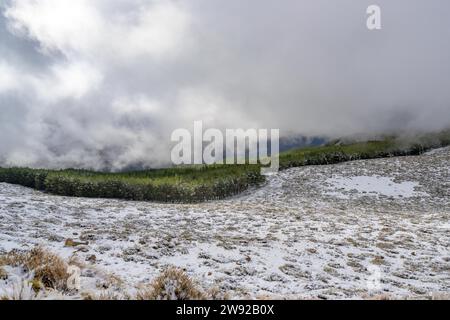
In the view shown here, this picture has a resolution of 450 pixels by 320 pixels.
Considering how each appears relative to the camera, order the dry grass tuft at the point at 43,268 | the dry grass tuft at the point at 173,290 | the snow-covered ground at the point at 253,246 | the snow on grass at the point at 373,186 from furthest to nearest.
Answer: the snow on grass at the point at 373,186, the snow-covered ground at the point at 253,246, the dry grass tuft at the point at 43,268, the dry grass tuft at the point at 173,290

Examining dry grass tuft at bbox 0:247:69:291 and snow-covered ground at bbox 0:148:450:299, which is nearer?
dry grass tuft at bbox 0:247:69:291

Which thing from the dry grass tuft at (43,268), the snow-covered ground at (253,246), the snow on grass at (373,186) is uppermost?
the snow on grass at (373,186)

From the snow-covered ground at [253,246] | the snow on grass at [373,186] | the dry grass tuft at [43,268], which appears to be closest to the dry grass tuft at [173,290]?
the dry grass tuft at [43,268]

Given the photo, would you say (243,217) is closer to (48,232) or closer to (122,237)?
(122,237)

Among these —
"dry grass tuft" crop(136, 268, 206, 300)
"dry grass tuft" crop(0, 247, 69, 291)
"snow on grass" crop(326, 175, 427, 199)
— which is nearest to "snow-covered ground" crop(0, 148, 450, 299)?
"dry grass tuft" crop(0, 247, 69, 291)

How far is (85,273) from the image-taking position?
7418mm

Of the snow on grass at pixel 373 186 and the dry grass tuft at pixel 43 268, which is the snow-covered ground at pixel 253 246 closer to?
the dry grass tuft at pixel 43 268

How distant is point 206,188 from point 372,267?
108 feet

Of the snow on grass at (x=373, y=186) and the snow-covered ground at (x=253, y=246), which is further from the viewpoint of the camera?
the snow on grass at (x=373, y=186)

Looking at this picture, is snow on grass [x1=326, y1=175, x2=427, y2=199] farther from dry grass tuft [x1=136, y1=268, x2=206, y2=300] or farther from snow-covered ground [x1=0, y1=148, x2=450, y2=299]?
dry grass tuft [x1=136, y1=268, x2=206, y2=300]

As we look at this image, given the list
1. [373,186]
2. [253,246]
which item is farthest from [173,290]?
[373,186]

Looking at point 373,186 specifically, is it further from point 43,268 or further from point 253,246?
point 43,268

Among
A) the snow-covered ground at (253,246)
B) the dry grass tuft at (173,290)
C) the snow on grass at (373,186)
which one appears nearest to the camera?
the dry grass tuft at (173,290)
